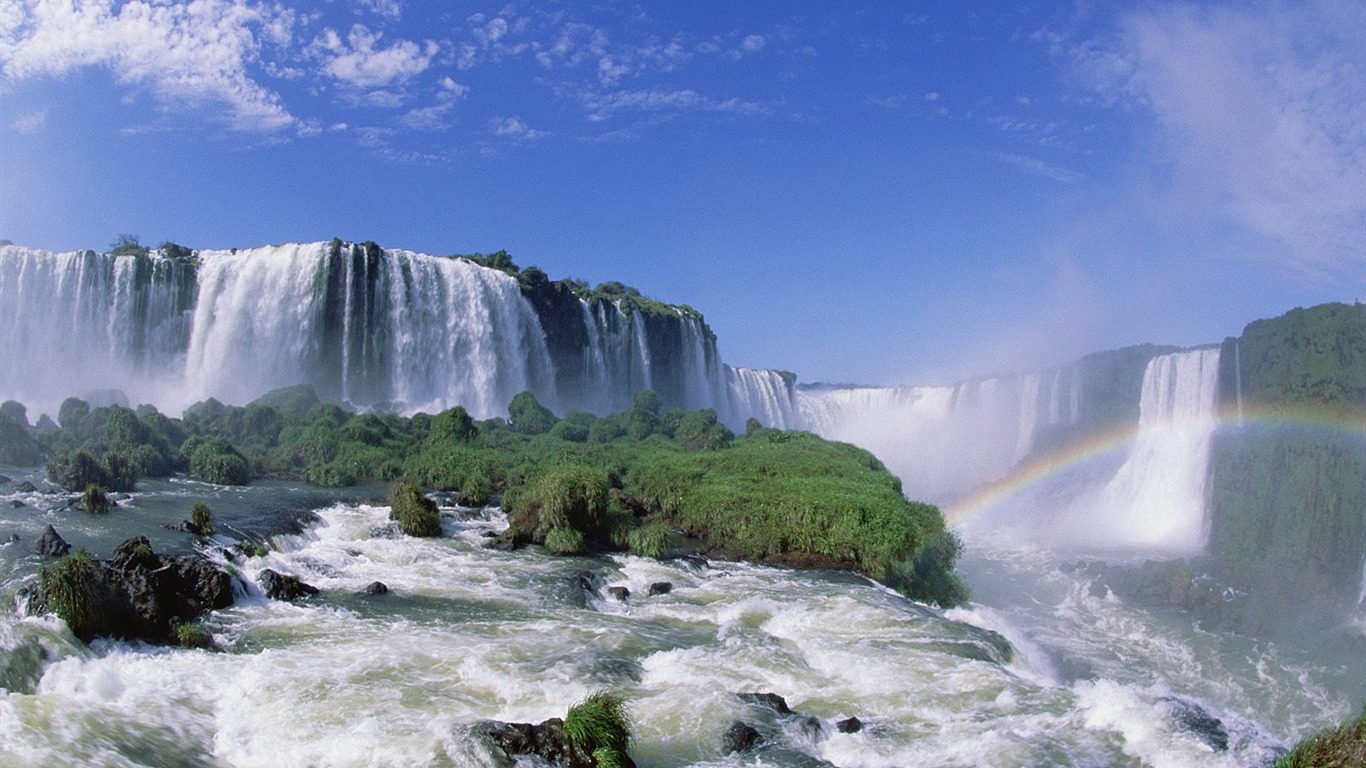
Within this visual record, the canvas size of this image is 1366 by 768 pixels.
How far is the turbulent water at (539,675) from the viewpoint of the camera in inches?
343

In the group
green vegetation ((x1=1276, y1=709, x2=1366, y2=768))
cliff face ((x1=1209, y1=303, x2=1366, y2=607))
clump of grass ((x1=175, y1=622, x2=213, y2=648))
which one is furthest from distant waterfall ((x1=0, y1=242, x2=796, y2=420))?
green vegetation ((x1=1276, y1=709, x2=1366, y2=768))

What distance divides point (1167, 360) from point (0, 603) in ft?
146

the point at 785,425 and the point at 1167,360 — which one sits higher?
the point at 1167,360

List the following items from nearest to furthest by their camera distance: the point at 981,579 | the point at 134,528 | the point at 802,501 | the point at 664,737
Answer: the point at 664,737, the point at 134,528, the point at 802,501, the point at 981,579

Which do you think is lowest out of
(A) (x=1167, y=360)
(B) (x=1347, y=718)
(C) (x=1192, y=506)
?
(B) (x=1347, y=718)

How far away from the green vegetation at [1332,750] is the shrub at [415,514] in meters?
16.4

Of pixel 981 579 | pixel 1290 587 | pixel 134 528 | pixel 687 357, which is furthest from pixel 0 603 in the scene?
pixel 687 357

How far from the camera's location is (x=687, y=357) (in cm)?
6569

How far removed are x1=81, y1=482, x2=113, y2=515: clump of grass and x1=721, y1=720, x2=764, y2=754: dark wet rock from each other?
16178 millimetres

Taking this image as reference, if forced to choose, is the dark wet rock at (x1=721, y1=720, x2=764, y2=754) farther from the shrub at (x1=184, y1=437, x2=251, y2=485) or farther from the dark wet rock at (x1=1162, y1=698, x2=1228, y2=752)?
the shrub at (x1=184, y1=437, x2=251, y2=485)

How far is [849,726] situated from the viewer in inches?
376

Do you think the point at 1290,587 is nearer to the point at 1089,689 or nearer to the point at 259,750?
the point at 1089,689

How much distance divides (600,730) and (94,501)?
15787mm

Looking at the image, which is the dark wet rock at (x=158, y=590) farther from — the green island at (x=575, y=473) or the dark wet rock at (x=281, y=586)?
the green island at (x=575, y=473)
